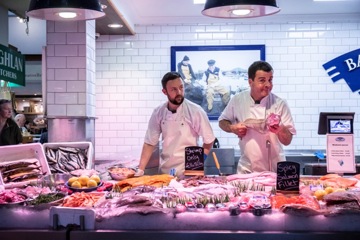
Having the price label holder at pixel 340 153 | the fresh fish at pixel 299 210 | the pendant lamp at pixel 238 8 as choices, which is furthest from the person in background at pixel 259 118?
the fresh fish at pixel 299 210

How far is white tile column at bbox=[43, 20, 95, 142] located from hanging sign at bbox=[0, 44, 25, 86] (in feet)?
4.43

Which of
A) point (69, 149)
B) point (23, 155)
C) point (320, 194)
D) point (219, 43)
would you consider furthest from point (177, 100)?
point (219, 43)

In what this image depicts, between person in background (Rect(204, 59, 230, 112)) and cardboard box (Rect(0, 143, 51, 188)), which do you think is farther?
person in background (Rect(204, 59, 230, 112))

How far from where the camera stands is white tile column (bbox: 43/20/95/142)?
6.54 metres

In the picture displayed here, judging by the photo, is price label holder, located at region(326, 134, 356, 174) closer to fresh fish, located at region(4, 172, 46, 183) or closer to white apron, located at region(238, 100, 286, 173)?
white apron, located at region(238, 100, 286, 173)

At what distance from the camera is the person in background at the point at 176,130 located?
17.4 feet

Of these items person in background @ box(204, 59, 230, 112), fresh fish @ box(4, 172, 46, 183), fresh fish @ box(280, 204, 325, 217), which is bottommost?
fresh fish @ box(280, 204, 325, 217)

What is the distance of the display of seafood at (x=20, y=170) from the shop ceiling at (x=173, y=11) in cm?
318

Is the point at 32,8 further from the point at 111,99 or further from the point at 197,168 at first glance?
the point at 111,99

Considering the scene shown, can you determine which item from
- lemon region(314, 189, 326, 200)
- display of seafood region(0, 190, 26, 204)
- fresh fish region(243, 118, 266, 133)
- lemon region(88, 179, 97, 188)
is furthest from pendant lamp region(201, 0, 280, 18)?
display of seafood region(0, 190, 26, 204)

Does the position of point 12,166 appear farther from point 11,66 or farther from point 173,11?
point 173,11

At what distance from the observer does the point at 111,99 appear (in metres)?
8.75

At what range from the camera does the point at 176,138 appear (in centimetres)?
538

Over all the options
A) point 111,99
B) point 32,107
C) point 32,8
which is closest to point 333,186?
point 32,8
